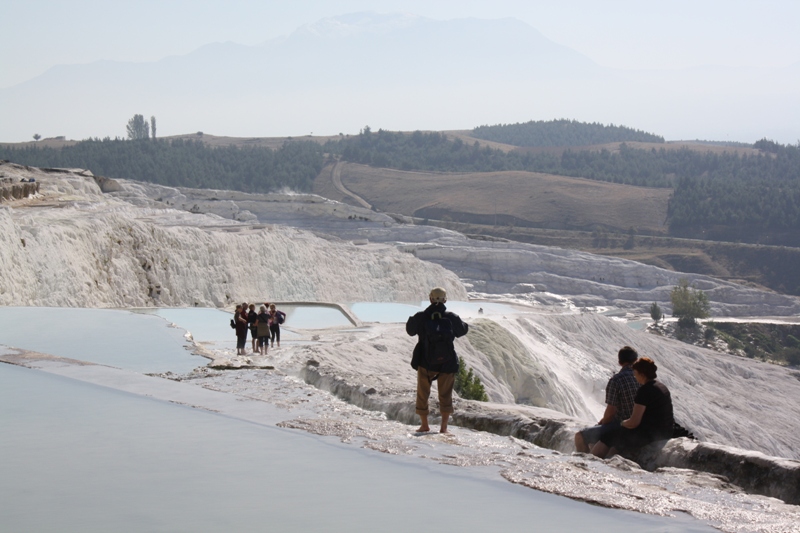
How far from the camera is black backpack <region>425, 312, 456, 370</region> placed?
760cm

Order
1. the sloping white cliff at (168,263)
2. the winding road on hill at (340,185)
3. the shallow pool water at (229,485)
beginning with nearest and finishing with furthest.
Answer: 1. the shallow pool water at (229,485)
2. the sloping white cliff at (168,263)
3. the winding road on hill at (340,185)

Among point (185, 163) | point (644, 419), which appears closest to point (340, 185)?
point (185, 163)

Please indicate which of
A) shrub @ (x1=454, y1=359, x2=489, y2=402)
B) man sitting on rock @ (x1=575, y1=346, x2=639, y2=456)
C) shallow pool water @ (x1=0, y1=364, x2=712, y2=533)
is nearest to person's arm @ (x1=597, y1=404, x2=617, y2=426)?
man sitting on rock @ (x1=575, y1=346, x2=639, y2=456)

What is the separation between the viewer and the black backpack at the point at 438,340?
7.60 metres

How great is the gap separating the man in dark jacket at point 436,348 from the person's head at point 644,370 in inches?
52.3

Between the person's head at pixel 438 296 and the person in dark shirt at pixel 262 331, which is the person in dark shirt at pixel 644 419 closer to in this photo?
the person's head at pixel 438 296

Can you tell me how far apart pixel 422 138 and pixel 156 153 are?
54.5 m

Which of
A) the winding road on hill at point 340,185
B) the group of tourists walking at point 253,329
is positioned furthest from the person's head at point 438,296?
the winding road on hill at point 340,185

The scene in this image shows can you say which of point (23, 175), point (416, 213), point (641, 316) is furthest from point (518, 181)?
point (23, 175)

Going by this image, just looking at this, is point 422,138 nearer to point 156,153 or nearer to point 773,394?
point 156,153

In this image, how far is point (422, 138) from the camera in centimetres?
15475

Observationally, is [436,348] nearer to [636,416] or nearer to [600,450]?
[600,450]

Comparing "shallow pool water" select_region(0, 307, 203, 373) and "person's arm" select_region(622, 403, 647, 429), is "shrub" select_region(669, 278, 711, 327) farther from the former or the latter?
"person's arm" select_region(622, 403, 647, 429)

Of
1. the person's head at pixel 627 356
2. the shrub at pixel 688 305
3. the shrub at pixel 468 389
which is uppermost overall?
the person's head at pixel 627 356
